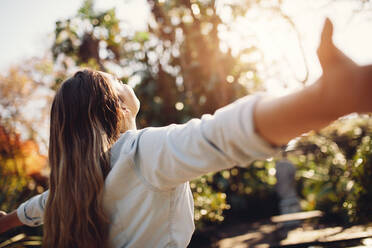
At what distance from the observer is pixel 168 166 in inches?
35.6

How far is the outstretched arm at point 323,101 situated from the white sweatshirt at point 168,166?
0.04 m

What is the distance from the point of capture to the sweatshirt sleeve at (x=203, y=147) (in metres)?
0.73

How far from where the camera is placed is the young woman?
2.09 feet

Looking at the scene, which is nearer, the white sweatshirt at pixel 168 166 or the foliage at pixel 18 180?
the white sweatshirt at pixel 168 166

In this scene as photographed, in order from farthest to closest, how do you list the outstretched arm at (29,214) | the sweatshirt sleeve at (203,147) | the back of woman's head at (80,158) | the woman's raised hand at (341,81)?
1. the outstretched arm at (29,214)
2. the back of woman's head at (80,158)
3. the sweatshirt sleeve at (203,147)
4. the woman's raised hand at (341,81)

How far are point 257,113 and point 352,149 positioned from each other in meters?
10.0

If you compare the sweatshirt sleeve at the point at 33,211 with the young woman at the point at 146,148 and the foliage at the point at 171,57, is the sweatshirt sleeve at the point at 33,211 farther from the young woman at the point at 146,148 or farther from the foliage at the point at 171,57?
the foliage at the point at 171,57

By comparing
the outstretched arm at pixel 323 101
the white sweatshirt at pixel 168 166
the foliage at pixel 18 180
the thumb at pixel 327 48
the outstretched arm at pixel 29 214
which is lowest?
the foliage at pixel 18 180

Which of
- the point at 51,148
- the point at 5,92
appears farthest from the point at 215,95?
the point at 5,92

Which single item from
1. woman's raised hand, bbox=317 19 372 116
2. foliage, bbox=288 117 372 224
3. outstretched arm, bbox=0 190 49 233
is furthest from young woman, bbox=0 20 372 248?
foliage, bbox=288 117 372 224

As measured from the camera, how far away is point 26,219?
1.72m

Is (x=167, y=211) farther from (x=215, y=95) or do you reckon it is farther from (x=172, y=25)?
(x=172, y=25)

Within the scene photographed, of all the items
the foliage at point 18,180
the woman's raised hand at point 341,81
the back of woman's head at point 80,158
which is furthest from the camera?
the foliage at point 18,180

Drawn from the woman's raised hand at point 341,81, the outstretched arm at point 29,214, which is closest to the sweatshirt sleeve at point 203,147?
the woman's raised hand at point 341,81
